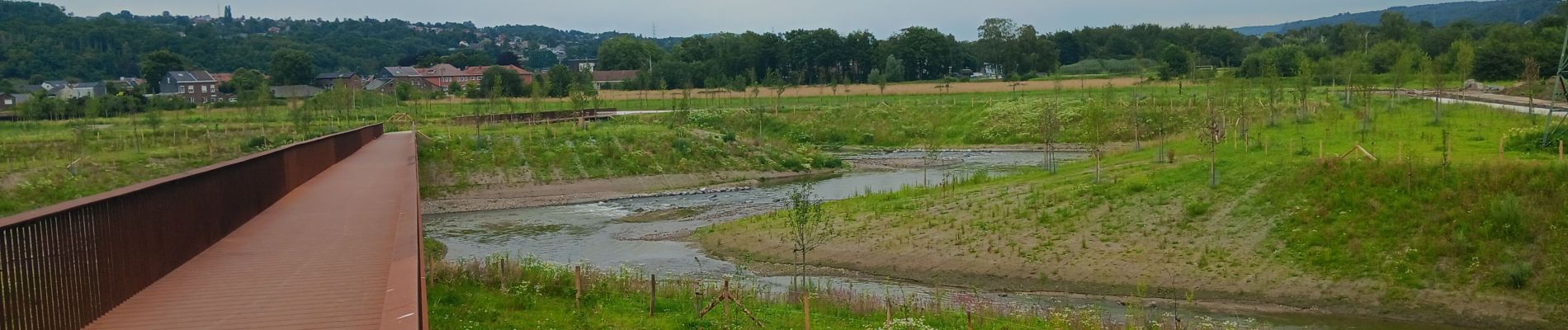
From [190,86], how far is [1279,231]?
14232 centimetres

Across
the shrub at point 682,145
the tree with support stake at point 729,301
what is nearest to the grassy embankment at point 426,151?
the shrub at point 682,145

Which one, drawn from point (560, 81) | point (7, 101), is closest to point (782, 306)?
point (560, 81)

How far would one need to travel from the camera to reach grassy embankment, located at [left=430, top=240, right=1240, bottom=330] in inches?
606

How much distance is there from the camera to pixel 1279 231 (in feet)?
78.4

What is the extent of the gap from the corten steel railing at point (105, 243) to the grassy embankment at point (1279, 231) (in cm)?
1443

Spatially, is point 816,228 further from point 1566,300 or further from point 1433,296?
point 1566,300

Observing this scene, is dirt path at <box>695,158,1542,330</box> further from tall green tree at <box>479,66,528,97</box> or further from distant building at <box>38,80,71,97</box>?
distant building at <box>38,80,71,97</box>

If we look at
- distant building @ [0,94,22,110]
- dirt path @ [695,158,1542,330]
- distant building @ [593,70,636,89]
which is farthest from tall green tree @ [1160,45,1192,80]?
distant building @ [0,94,22,110]

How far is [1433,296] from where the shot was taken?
20.3m

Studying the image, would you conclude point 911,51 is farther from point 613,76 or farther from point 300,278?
point 300,278

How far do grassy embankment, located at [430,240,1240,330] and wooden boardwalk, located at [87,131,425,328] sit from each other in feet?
4.56

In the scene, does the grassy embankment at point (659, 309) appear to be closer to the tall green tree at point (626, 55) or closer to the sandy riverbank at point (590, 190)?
the sandy riverbank at point (590, 190)

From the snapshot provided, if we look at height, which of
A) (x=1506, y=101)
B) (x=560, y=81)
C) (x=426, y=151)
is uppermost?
(x=560, y=81)

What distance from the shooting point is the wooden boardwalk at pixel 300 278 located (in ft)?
32.8
